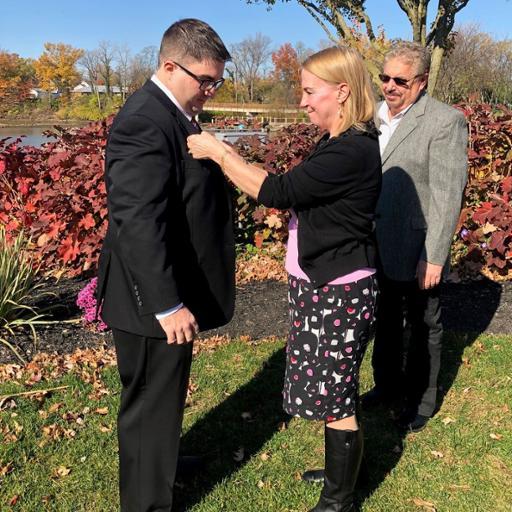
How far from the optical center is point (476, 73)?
123ft

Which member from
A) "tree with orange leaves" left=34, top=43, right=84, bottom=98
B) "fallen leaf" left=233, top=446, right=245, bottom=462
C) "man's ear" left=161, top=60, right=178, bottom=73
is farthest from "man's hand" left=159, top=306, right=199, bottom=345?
"tree with orange leaves" left=34, top=43, right=84, bottom=98

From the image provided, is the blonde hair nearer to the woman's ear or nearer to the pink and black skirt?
the woman's ear

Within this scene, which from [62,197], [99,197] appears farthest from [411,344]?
[62,197]

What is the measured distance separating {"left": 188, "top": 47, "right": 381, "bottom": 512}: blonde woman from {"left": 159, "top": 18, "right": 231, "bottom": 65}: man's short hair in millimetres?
294

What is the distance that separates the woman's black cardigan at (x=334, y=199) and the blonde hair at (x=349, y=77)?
0.06 meters

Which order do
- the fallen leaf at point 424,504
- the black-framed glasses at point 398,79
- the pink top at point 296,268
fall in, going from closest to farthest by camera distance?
the pink top at point 296,268 < the fallen leaf at point 424,504 < the black-framed glasses at point 398,79

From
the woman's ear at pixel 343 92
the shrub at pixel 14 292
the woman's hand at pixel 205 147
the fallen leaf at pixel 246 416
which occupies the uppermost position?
the woman's ear at pixel 343 92

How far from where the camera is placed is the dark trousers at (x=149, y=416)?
226cm

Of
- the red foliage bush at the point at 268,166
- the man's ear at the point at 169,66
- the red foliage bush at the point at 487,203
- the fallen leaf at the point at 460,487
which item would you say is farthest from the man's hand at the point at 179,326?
the red foliage bush at the point at 487,203

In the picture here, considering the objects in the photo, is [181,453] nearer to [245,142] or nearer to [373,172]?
[373,172]

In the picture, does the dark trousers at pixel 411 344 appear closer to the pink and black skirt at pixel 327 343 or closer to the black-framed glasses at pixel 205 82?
the pink and black skirt at pixel 327 343

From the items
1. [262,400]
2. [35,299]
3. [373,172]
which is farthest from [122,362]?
[35,299]

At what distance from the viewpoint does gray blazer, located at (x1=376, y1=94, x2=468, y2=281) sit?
292cm

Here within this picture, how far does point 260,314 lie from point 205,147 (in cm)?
298
